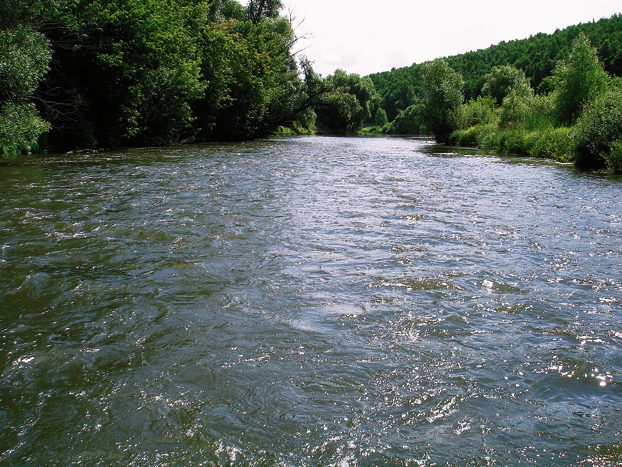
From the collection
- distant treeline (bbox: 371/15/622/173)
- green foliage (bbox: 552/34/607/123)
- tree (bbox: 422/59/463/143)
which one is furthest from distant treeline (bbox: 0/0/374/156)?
green foliage (bbox: 552/34/607/123)

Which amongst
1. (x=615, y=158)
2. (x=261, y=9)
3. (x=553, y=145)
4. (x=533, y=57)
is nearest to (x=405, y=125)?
(x=533, y=57)

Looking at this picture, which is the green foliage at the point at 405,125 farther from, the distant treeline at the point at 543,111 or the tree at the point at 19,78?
the tree at the point at 19,78

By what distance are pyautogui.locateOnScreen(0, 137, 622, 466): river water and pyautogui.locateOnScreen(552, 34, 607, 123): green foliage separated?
19.8 metres

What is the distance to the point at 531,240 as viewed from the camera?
28.3ft

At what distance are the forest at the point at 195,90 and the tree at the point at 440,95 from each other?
0.39ft

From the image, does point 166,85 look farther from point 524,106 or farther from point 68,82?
point 524,106

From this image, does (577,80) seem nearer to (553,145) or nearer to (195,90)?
(553,145)

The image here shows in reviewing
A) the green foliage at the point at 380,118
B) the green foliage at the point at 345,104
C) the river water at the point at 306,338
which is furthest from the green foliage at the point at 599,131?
the green foliage at the point at 380,118

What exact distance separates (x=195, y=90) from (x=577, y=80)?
994 inches

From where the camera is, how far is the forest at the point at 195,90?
18719 millimetres

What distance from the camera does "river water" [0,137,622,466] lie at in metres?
3.21

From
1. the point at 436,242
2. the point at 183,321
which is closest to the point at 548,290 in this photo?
the point at 436,242

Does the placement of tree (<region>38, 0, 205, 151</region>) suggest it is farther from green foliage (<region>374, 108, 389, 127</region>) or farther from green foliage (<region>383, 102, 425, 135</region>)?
green foliage (<region>374, 108, 389, 127</region>)

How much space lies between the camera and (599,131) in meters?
19.4
